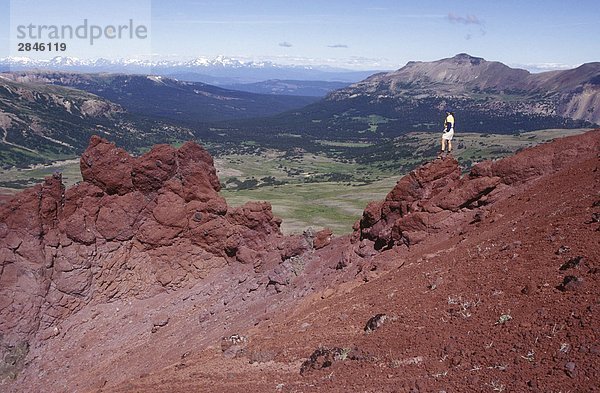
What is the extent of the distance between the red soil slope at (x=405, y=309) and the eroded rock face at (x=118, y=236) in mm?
674

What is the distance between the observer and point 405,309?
19422mm

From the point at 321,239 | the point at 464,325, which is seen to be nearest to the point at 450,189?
the point at 321,239

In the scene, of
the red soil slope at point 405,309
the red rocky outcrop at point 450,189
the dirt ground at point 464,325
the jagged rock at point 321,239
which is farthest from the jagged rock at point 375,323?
the jagged rock at point 321,239

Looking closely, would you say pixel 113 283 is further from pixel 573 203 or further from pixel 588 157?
pixel 588 157

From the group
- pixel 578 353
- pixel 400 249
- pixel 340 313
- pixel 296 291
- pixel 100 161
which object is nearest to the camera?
pixel 578 353

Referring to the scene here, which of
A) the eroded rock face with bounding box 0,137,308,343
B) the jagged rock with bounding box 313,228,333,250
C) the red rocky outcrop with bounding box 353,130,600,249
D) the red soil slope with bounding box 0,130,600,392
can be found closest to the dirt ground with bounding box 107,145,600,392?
the red soil slope with bounding box 0,130,600,392

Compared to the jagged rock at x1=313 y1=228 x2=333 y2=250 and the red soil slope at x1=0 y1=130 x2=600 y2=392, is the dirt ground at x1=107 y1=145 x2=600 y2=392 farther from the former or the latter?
the jagged rock at x1=313 y1=228 x2=333 y2=250

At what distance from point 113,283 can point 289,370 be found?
21.4 meters

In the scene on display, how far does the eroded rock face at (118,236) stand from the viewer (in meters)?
33.6

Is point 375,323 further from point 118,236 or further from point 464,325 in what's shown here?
point 118,236

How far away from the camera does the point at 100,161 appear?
37.2m

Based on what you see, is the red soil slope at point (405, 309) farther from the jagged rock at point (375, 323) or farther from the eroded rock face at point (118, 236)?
the eroded rock face at point (118, 236)

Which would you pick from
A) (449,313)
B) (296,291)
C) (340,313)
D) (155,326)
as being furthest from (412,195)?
(155,326)

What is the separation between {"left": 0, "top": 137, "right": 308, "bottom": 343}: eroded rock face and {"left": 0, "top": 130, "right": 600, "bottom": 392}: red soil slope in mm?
674
